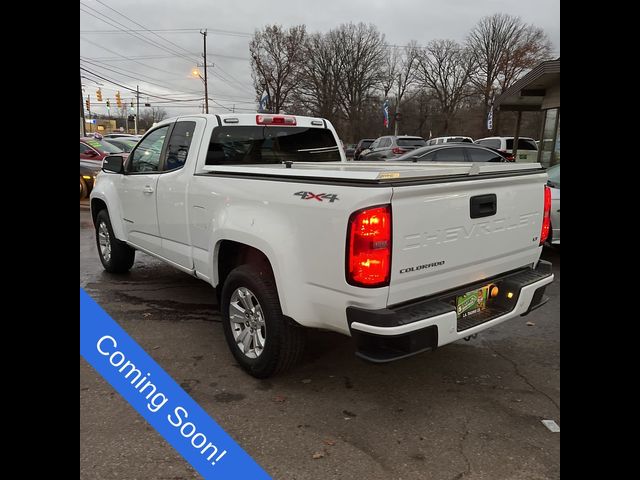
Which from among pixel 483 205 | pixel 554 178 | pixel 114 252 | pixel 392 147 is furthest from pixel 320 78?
pixel 483 205

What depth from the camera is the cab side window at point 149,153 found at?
4.89 metres

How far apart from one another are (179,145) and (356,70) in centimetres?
5619

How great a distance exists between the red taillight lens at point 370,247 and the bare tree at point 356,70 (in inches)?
2243

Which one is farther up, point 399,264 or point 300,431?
point 399,264

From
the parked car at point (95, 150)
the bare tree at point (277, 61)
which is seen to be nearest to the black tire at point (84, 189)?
the parked car at point (95, 150)

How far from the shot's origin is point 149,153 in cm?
509

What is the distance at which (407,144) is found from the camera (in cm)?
2048

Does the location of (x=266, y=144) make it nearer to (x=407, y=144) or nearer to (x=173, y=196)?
(x=173, y=196)

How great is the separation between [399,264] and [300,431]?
1.17m

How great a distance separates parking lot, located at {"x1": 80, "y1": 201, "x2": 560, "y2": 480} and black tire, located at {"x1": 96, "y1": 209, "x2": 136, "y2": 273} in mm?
1631

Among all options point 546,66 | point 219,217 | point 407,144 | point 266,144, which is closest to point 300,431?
point 219,217

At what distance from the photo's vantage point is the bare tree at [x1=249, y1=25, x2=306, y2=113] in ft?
173

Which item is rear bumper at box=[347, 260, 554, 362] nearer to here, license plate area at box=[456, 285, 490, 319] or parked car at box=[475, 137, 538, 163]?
license plate area at box=[456, 285, 490, 319]
